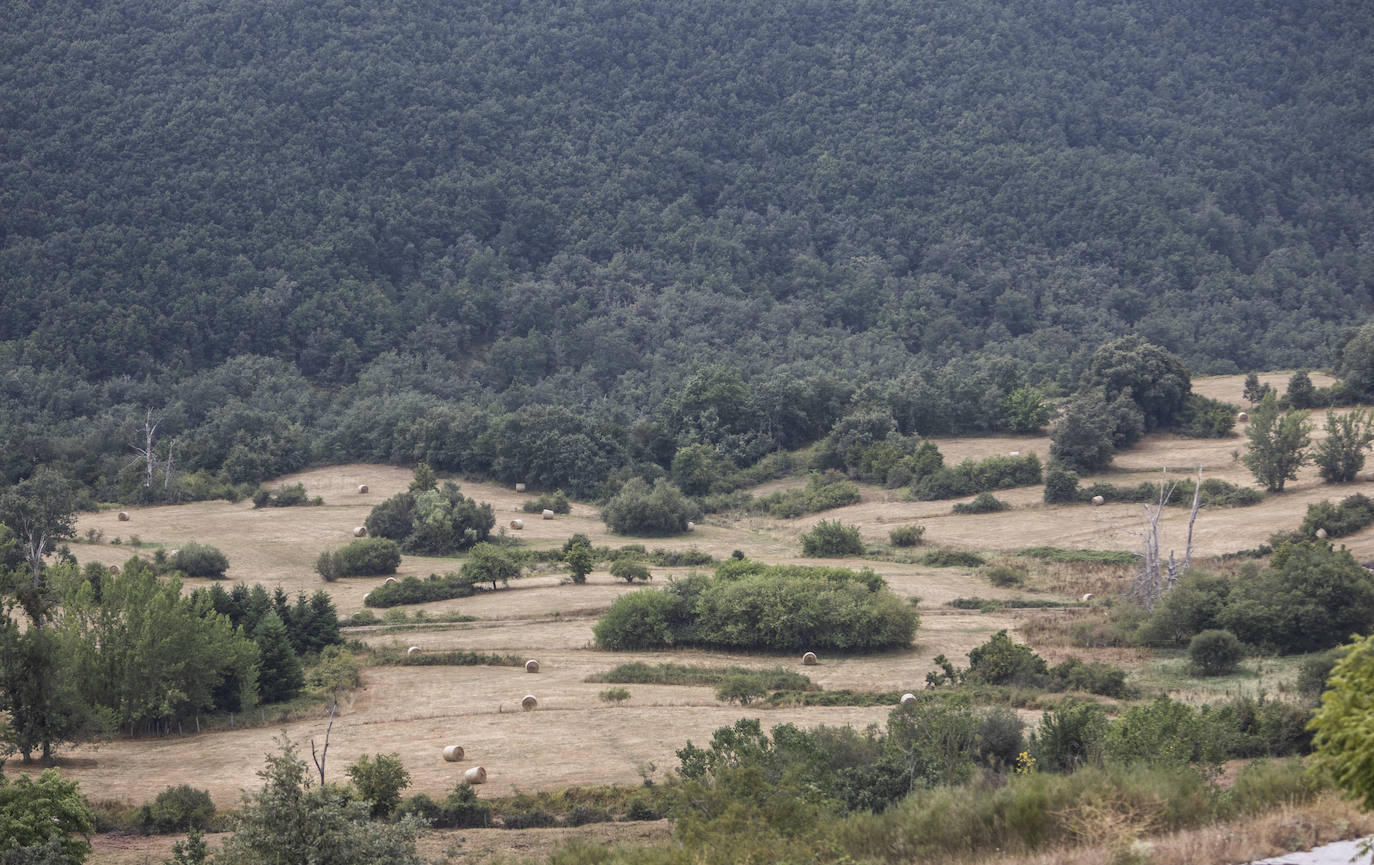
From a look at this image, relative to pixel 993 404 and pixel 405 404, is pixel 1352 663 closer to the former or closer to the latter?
pixel 993 404

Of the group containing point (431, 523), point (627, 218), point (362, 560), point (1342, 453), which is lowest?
point (362, 560)

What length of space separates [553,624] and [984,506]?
22.2 meters

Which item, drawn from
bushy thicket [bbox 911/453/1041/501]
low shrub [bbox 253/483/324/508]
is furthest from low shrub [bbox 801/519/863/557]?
low shrub [bbox 253/483/324/508]

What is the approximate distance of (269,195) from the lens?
108062mm

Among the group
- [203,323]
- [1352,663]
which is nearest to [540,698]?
[1352,663]

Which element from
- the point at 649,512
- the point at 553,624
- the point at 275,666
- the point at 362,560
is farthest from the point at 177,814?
the point at 649,512

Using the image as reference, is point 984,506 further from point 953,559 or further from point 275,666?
point 275,666

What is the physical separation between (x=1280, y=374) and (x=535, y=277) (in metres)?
57.7

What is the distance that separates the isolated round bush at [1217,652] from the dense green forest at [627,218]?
37836 mm

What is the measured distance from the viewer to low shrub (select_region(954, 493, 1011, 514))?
54.8 meters

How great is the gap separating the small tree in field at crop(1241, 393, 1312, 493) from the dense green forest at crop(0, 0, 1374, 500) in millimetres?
20227

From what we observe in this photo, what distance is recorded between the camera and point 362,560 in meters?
47.5

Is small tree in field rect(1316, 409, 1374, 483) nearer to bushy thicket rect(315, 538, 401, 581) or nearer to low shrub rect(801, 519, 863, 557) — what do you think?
low shrub rect(801, 519, 863, 557)

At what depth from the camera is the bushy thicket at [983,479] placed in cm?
5816
